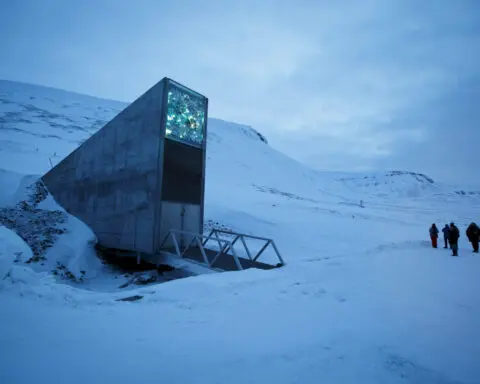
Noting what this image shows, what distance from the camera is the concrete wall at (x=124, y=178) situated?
29.4 feet

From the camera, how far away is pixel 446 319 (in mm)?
3773

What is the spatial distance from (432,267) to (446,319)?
4.70 m

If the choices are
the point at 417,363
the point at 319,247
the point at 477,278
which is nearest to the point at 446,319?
the point at 417,363

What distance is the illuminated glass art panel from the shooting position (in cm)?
919

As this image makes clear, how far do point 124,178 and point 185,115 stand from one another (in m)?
3.43

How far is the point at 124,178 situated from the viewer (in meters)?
10.3

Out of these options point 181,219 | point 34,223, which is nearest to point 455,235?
point 181,219

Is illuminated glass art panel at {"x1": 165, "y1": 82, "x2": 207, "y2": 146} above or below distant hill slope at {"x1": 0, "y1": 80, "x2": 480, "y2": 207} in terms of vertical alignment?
below

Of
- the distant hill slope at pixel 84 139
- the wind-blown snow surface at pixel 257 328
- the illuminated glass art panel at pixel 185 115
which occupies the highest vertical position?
the distant hill slope at pixel 84 139

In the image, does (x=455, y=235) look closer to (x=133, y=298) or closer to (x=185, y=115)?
(x=185, y=115)

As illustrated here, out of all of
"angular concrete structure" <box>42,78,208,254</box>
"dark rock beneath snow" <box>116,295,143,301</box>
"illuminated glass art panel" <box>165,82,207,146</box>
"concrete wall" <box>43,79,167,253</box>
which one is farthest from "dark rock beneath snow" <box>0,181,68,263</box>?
"dark rock beneath snow" <box>116,295,143,301</box>

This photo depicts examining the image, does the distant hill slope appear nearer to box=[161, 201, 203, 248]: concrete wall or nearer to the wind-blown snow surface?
box=[161, 201, 203, 248]: concrete wall

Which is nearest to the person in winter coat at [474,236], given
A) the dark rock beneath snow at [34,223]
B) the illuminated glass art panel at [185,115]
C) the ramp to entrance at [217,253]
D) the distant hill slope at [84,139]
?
the ramp to entrance at [217,253]

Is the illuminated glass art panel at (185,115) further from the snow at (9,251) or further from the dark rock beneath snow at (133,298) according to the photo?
the dark rock beneath snow at (133,298)
